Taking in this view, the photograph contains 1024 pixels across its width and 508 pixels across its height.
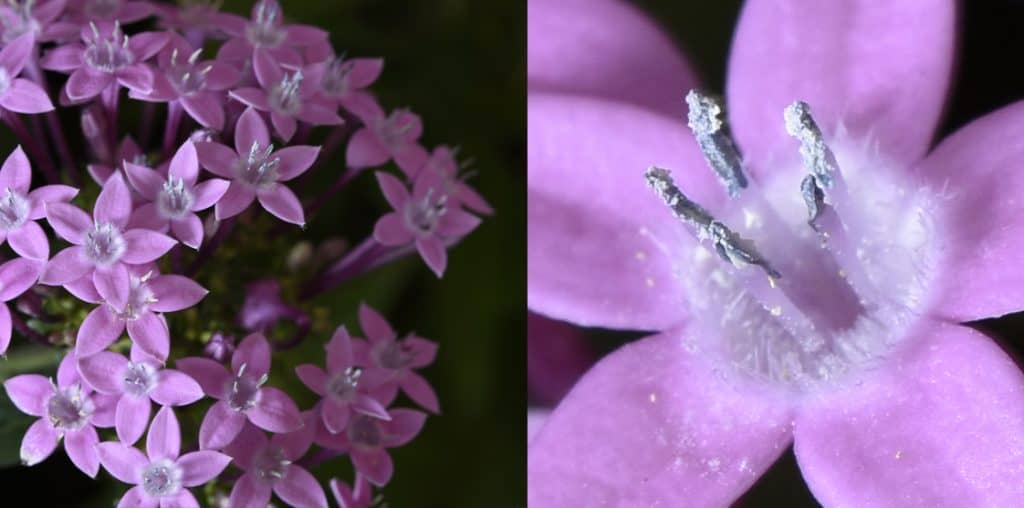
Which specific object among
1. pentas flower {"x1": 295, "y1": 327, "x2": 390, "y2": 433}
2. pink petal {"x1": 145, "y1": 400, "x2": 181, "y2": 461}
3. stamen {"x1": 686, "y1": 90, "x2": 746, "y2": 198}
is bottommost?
pentas flower {"x1": 295, "y1": 327, "x2": 390, "y2": 433}

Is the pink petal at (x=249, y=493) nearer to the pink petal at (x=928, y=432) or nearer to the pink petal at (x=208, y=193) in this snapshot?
the pink petal at (x=208, y=193)

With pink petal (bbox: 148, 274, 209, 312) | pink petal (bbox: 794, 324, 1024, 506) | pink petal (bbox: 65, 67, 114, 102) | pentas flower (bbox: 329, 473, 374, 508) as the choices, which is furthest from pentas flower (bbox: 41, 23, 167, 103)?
pink petal (bbox: 794, 324, 1024, 506)

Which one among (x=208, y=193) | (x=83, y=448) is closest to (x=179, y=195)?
(x=208, y=193)

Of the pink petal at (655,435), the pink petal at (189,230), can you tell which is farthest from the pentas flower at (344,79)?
the pink petal at (655,435)

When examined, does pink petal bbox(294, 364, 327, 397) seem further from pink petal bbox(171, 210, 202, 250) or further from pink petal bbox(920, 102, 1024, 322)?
pink petal bbox(920, 102, 1024, 322)

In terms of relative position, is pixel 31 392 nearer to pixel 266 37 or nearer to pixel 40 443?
pixel 40 443

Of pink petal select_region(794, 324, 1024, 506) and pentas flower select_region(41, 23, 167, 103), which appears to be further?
pentas flower select_region(41, 23, 167, 103)

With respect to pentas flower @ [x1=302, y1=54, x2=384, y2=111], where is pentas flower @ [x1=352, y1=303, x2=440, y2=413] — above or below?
below
